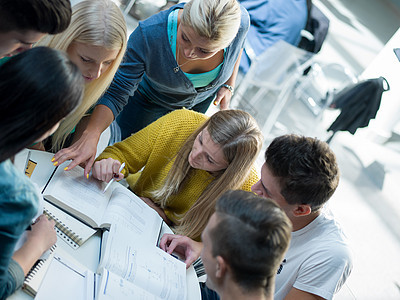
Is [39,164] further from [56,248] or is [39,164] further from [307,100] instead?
[307,100]

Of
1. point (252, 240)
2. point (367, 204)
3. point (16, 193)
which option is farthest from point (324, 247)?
point (367, 204)

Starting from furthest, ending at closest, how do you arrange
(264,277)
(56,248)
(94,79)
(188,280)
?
(94,79) < (188,280) < (56,248) < (264,277)

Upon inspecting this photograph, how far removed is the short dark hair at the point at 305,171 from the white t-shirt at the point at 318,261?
12cm

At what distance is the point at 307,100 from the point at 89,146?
2634mm

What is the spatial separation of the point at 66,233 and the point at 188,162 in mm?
642

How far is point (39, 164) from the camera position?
1.45 m

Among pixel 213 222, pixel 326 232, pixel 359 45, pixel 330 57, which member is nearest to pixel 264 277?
pixel 213 222

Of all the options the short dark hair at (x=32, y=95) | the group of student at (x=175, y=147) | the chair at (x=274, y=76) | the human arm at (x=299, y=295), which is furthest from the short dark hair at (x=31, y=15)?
the chair at (x=274, y=76)

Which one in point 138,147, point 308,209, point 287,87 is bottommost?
point 287,87

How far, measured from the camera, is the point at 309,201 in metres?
1.39

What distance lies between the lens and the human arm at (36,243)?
1.02m

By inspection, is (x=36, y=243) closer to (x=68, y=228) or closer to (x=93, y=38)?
(x=68, y=228)

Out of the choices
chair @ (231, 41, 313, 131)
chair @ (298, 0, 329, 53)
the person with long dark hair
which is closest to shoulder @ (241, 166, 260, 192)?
the person with long dark hair

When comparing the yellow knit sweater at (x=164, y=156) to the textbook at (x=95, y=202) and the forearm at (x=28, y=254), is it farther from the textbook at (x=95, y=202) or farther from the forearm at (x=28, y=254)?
the forearm at (x=28, y=254)
